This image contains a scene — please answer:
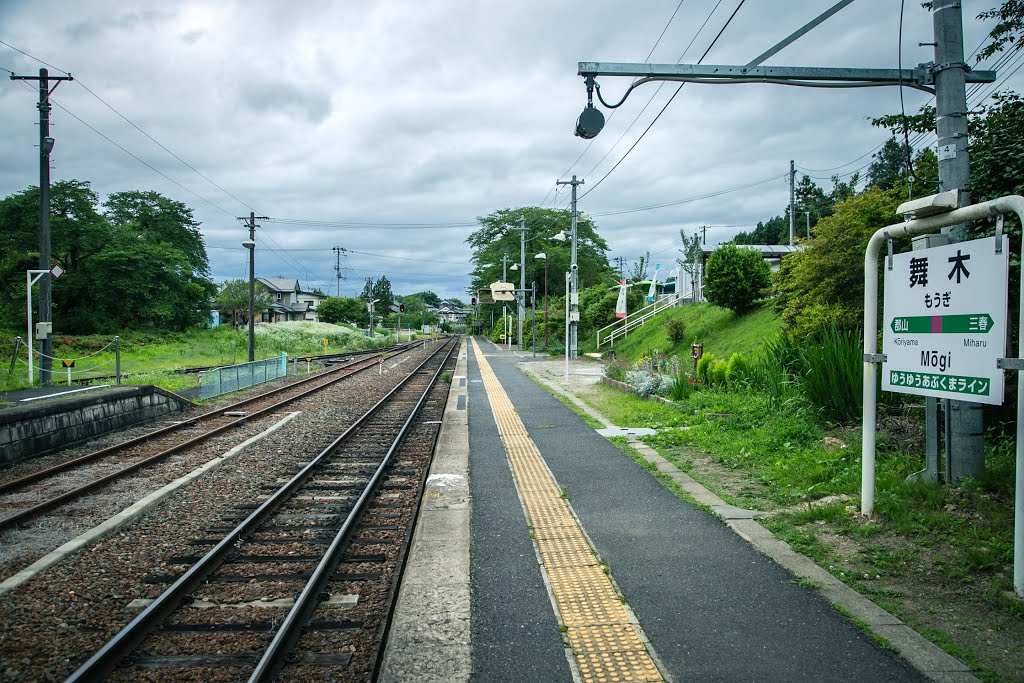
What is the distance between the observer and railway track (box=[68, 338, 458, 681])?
12.1ft

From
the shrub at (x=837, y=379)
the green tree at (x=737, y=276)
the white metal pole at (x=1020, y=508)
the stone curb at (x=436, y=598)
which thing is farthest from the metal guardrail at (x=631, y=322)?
the white metal pole at (x=1020, y=508)

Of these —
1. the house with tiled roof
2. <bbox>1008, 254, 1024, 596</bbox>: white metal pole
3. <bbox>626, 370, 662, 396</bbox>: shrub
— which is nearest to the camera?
<bbox>1008, 254, 1024, 596</bbox>: white metal pole

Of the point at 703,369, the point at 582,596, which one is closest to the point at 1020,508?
the point at 582,596

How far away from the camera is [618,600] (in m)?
4.37

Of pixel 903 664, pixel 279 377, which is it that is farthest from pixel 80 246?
pixel 903 664

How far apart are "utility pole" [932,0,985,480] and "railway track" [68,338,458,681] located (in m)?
4.85

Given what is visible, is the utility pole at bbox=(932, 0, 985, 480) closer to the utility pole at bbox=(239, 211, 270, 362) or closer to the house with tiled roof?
the utility pole at bbox=(239, 211, 270, 362)

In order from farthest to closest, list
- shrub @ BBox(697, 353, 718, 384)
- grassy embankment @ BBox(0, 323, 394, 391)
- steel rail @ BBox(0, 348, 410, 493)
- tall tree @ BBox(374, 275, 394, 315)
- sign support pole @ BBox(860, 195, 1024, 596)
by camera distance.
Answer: tall tree @ BBox(374, 275, 394, 315) → grassy embankment @ BBox(0, 323, 394, 391) → shrub @ BBox(697, 353, 718, 384) → steel rail @ BBox(0, 348, 410, 493) → sign support pole @ BBox(860, 195, 1024, 596)

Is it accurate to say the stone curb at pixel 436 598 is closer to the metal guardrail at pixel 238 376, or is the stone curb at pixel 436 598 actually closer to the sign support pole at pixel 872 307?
the sign support pole at pixel 872 307

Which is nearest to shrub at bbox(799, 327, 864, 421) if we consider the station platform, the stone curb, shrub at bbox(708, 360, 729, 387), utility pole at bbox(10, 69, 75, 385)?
the station platform

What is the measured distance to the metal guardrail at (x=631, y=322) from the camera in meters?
36.2

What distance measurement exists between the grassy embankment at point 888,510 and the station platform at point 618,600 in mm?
254

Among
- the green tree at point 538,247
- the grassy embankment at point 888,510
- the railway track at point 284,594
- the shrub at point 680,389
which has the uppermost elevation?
the green tree at point 538,247

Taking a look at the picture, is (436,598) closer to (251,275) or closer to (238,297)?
(251,275)
